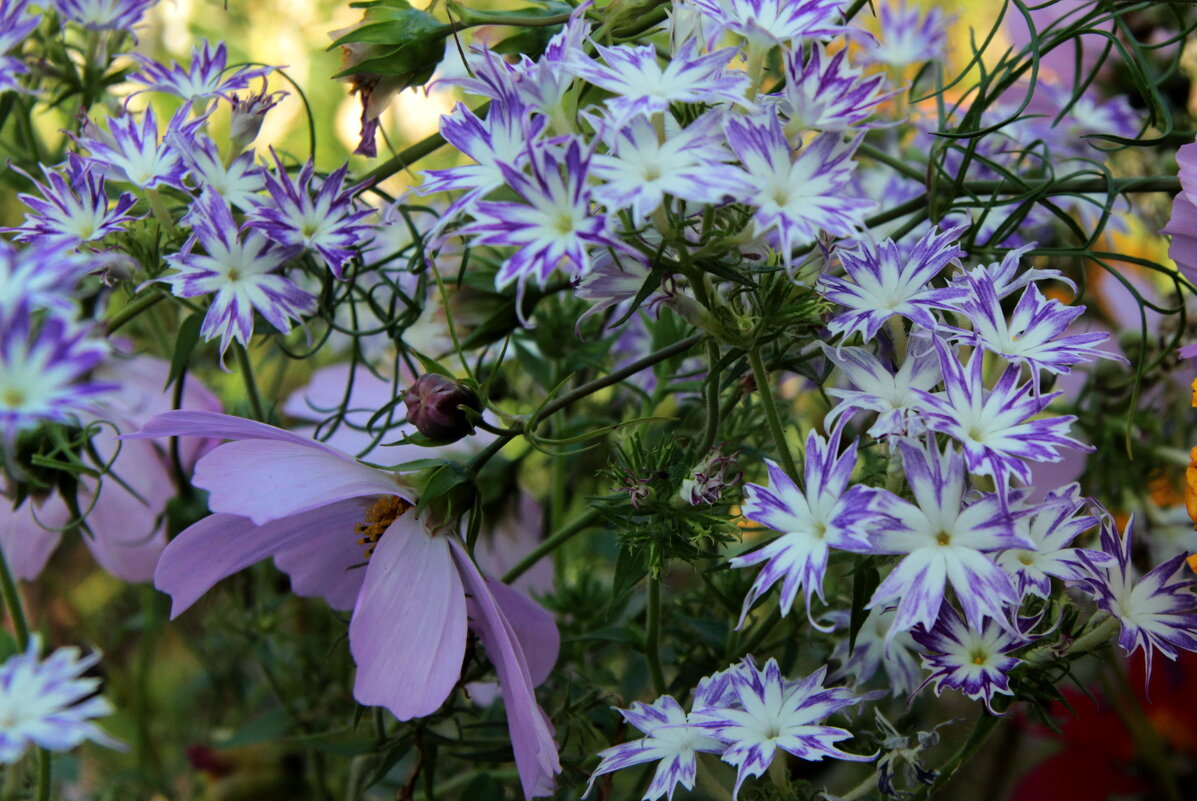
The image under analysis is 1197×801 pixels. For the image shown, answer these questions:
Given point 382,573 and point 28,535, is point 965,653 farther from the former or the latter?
point 28,535

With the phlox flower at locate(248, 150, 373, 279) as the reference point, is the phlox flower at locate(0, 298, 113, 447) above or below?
below

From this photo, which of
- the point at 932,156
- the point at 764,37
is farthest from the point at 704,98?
the point at 932,156

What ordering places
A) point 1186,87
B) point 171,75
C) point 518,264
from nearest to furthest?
point 518,264
point 171,75
point 1186,87

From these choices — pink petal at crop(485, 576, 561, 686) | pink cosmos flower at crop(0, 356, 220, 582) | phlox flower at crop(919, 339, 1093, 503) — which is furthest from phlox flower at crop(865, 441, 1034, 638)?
pink cosmos flower at crop(0, 356, 220, 582)

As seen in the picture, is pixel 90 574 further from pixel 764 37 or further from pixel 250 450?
pixel 764 37

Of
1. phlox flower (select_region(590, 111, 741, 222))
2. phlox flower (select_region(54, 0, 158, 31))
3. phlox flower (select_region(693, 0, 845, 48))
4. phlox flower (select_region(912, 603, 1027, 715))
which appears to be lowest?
phlox flower (select_region(912, 603, 1027, 715))

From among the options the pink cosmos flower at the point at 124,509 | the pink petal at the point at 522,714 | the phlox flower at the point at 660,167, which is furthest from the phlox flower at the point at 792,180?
the pink cosmos flower at the point at 124,509

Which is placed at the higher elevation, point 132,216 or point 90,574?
point 132,216

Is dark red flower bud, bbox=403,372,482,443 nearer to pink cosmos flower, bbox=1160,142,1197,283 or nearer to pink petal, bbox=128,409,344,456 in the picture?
pink petal, bbox=128,409,344,456
